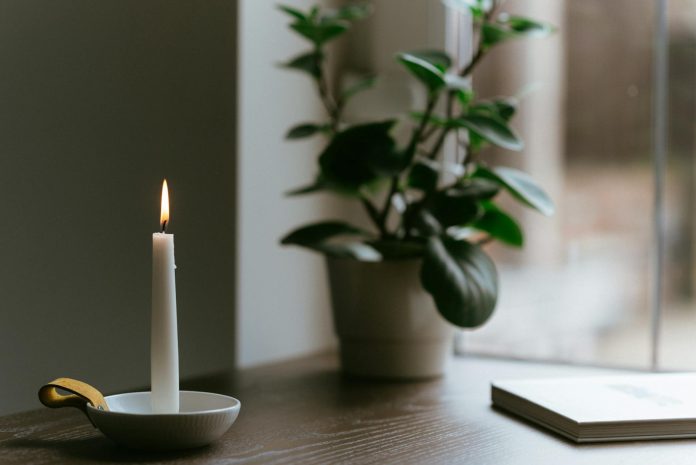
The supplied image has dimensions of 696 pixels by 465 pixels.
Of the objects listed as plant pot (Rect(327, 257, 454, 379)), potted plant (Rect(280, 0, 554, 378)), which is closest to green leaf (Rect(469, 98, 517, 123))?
potted plant (Rect(280, 0, 554, 378))

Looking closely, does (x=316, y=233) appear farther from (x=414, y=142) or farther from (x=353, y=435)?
(x=353, y=435)

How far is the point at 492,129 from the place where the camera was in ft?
3.49

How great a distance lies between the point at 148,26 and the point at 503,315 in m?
0.79

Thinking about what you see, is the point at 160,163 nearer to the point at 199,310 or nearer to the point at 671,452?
the point at 199,310

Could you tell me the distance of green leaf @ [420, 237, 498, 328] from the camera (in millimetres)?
998

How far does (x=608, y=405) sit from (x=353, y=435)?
0.26m

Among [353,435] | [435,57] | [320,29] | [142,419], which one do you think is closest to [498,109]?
[435,57]

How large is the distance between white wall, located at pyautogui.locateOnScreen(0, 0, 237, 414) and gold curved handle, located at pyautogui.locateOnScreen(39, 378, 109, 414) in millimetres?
206

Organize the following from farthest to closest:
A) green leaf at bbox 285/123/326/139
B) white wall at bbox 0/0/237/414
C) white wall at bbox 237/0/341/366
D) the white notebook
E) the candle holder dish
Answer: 1. white wall at bbox 237/0/341/366
2. green leaf at bbox 285/123/326/139
3. white wall at bbox 0/0/237/414
4. the white notebook
5. the candle holder dish

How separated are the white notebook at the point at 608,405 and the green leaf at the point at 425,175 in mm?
289

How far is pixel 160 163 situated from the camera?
45.6 inches

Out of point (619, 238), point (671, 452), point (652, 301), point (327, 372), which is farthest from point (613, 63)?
point (671, 452)

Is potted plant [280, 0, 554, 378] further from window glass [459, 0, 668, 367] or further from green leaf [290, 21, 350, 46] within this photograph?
window glass [459, 0, 668, 367]

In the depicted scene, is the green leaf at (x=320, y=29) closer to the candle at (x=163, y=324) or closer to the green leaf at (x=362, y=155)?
the green leaf at (x=362, y=155)
